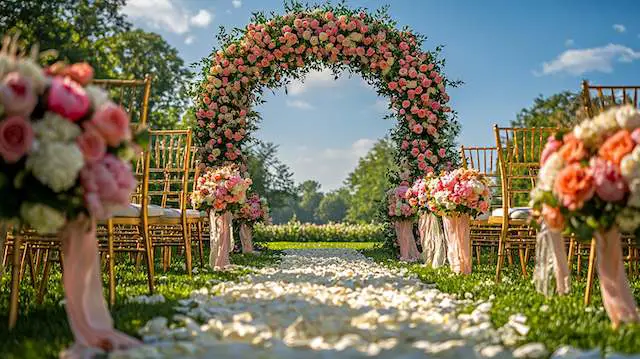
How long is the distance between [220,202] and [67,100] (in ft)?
15.1

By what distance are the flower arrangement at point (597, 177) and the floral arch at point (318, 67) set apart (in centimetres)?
647

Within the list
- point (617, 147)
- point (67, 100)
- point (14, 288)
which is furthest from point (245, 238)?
point (67, 100)

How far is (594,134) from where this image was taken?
278 centimetres

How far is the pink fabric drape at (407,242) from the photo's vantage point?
28.4 ft

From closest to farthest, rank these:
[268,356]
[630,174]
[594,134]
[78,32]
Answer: [268,356], [630,174], [594,134], [78,32]

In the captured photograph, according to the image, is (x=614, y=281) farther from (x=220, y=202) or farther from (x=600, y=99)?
(x=220, y=202)

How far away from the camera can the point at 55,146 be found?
2.15 metres

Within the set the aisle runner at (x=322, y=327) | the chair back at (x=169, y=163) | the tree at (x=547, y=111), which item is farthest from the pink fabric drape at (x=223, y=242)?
the tree at (x=547, y=111)

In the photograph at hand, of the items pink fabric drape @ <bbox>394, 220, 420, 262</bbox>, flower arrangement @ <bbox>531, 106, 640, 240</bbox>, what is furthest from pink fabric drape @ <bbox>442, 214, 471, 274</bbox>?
flower arrangement @ <bbox>531, 106, 640, 240</bbox>

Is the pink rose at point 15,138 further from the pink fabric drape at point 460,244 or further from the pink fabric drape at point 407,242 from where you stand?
the pink fabric drape at point 407,242

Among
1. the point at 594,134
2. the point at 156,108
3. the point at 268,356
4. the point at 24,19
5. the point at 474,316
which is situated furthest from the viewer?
the point at 156,108

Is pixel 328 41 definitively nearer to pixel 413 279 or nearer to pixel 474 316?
pixel 413 279

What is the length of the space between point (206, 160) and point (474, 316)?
717cm

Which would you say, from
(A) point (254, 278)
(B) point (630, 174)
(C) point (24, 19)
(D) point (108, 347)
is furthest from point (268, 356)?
(C) point (24, 19)
